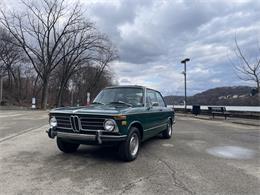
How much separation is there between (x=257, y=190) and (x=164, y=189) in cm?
153

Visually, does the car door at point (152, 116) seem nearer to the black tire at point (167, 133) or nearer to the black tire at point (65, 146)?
the black tire at point (167, 133)

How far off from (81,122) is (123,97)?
1.72 meters

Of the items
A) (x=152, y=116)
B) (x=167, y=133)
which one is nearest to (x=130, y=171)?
(x=152, y=116)

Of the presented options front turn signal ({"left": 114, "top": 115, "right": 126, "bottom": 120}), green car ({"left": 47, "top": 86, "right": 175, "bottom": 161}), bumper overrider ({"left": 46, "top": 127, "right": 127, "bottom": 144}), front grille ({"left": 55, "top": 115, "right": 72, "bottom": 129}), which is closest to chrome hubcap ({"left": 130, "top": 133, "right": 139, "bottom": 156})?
green car ({"left": 47, "top": 86, "right": 175, "bottom": 161})

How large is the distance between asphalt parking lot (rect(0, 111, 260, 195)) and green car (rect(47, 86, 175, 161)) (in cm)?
50

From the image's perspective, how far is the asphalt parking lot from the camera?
13.4 ft

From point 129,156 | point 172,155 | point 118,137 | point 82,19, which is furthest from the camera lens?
point 82,19

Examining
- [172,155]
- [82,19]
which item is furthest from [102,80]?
[172,155]

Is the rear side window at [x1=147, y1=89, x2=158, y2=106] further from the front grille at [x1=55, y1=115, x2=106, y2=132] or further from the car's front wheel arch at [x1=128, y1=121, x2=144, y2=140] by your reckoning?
the front grille at [x1=55, y1=115, x2=106, y2=132]

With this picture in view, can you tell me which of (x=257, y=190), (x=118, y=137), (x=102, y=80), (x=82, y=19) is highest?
(x=82, y=19)

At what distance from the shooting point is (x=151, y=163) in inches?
225

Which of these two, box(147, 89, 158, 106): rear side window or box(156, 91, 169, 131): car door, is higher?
box(147, 89, 158, 106): rear side window

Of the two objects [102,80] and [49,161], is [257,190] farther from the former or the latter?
[102,80]

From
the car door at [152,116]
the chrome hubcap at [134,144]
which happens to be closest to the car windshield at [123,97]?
the car door at [152,116]
